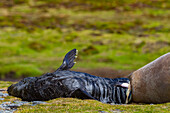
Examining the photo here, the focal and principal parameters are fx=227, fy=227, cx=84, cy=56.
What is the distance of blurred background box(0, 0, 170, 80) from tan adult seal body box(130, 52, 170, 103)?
23.7m

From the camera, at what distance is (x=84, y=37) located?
220 ft

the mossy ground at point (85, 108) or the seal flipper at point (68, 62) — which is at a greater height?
the seal flipper at point (68, 62)

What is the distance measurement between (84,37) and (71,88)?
57074 millimetres

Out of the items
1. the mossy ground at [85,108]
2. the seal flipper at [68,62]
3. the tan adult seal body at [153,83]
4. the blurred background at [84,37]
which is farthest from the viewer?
the blurred background at [84,37]

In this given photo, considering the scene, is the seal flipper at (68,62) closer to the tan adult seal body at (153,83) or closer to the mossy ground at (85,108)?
the mossy ground at (85,108)

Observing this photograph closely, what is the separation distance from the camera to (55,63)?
42.7 meters

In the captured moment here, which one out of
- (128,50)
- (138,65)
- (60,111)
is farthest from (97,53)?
(60,111)

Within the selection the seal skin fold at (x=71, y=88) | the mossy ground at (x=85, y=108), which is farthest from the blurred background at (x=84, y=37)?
the mossy ground at (x=85, y=108)

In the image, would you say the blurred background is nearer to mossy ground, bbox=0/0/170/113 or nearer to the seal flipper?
mossy ground, bbox=0/0/170/113

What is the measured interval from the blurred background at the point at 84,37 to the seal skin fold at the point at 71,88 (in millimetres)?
23359

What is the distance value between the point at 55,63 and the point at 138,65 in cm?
1544

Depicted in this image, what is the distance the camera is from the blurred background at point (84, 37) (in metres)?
41.7

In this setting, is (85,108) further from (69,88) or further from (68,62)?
(68,62)

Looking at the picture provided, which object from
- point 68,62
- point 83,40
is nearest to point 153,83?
point 68,62
